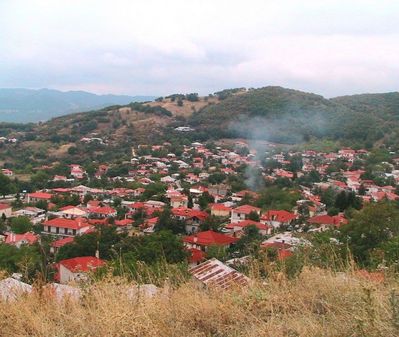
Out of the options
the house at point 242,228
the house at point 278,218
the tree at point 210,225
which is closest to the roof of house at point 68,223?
the tree at point 210,225

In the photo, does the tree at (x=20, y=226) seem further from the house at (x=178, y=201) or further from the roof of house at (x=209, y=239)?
the roof of house at (x=209, y=239)

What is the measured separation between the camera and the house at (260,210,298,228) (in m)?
23.1

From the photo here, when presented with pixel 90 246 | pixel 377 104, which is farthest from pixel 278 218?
pixel 377 104

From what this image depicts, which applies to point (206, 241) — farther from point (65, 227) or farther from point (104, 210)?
point (104, 210)

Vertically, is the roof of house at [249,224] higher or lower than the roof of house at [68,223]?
higher

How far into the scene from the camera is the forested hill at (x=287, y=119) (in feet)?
178

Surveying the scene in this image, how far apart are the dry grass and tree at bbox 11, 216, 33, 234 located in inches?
836

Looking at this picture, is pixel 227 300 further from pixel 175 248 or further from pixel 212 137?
pixel 212 137

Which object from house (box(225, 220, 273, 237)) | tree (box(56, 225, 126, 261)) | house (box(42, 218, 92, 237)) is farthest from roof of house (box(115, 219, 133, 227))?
tree (box(56, 225, 126, 261))

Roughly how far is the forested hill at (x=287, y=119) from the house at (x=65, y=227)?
116 ft

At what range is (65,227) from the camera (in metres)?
22.6

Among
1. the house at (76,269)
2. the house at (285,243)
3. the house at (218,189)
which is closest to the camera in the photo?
the house at (76,269)

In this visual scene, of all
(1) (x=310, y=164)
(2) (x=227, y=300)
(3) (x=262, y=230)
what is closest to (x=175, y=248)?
(3) (x=262, y=230)

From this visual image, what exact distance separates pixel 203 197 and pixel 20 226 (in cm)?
1113
